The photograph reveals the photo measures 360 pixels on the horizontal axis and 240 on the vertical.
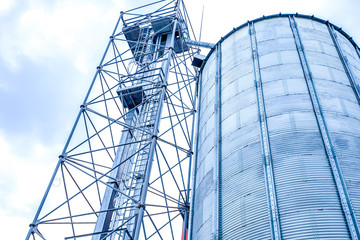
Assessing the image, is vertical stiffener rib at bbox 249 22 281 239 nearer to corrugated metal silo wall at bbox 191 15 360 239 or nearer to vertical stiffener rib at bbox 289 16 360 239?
corrugated metal silo wall at bbox 191 15 360 239

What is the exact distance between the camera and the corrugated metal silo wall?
10.5 m

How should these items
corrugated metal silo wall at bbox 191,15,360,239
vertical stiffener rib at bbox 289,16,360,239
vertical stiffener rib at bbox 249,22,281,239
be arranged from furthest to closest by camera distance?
corrugated metal silo wall at bbox 191,15,360,239, vertical stiffener rib at bbox 249,22,281,239, vertical stiffener rib at bbox 289,16,360,239

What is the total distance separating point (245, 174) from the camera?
12.5 metres

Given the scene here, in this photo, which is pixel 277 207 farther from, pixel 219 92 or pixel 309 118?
pixel 219 92

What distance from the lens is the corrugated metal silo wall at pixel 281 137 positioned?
34.6ft

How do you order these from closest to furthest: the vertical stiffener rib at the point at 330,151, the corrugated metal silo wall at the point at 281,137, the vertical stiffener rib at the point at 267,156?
the vertical stiffener rib at the point at 330,151 → the vertical stiffener rib at the point at 267,156 → the corrugated metal silo wall at the point at 281,137

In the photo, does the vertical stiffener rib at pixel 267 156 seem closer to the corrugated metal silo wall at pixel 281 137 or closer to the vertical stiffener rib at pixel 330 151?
the corrugated metal silo wall at pixel 281 137

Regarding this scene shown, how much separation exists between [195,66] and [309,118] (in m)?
11.7

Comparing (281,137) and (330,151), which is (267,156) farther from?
(330,151)

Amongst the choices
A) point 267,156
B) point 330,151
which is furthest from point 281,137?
point 330,151

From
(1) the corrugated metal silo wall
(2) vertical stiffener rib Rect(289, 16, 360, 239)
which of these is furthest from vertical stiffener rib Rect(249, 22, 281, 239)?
(2) vertical stiffener rib Rect(289, 16, 360, 239)

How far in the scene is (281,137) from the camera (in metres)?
12.8

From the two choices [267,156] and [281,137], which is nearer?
[267,156]

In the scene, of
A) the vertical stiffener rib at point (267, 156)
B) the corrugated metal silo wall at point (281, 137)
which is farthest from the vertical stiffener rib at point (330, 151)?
the vertical stiffener rib at point (267, 156)
